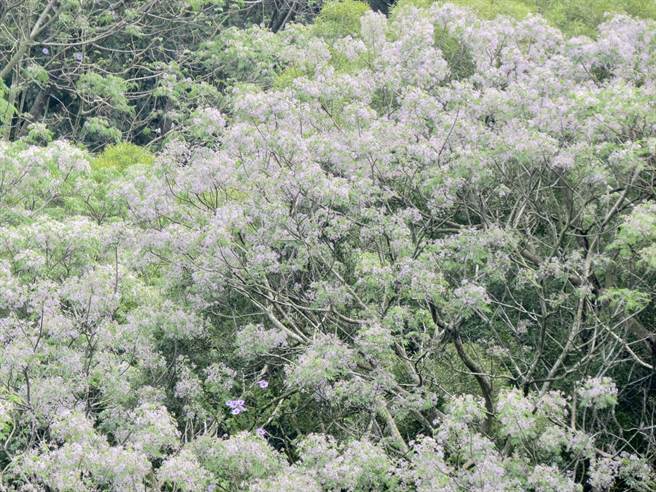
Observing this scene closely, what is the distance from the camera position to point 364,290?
9.30 metres

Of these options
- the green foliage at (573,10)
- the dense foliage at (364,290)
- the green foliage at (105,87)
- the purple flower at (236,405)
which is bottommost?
the green foliage at (105,87)

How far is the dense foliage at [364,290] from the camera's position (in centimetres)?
767

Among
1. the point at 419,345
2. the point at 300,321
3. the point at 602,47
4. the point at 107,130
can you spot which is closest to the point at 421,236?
the point at 419,345

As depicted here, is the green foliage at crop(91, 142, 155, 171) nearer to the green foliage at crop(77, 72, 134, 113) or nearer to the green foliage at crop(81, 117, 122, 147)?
the green foliage at crop(81, 117, 122, 147)

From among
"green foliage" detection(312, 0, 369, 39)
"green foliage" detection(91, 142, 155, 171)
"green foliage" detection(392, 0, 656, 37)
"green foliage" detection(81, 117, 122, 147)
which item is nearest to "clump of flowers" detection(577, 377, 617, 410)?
"green foliage" detection(392, 0, 656, 37)

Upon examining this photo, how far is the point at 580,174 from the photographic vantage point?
9359mm

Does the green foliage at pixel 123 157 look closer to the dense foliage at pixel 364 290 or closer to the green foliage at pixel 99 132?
the green foliage at pixel 99 132

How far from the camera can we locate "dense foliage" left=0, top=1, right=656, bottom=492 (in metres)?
7.67

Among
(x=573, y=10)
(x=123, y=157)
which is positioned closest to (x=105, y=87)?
(x=123, y=157)

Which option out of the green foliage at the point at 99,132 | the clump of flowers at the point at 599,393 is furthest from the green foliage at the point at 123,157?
the clump of flowers at the point at 599,393

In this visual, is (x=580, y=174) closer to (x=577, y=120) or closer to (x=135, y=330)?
(x=577, y=120)

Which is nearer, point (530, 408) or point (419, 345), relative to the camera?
point (530, 408)

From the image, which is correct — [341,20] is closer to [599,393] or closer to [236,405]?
[236,405]

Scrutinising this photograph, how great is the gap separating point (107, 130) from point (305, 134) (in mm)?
11367
